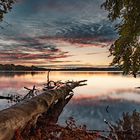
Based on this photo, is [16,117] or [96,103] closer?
[16,117]

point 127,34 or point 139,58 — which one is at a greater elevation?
point 127,34

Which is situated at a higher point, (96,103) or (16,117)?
(16,117)

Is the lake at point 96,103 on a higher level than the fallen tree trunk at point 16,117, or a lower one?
lower

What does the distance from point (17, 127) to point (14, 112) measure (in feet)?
1.64

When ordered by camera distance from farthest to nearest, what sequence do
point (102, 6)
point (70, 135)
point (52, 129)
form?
point (102, 6) < point (52, 129) < point (70, 135)

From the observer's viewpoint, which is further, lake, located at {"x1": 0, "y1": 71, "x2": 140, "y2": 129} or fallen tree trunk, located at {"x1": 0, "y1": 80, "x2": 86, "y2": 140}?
lake, located at {"x1": 0, "y1": 71, "x2": 140, "y2": 129}

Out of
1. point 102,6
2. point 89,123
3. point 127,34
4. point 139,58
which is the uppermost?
point 102,6

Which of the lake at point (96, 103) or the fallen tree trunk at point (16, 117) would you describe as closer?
the fallen tree trunk at point (16, 117)

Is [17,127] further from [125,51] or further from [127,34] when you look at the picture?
[125,51]

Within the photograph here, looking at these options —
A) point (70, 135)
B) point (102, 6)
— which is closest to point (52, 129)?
point (70, 135)

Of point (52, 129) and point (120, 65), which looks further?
point (120, 65)

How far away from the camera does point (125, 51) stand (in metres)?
22.0

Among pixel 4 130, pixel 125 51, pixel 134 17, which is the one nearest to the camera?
pixel 4 130

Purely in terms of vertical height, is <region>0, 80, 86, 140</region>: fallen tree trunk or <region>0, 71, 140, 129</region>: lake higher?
<region>0, 80, 86, 140</region>: fallen tree trunk
